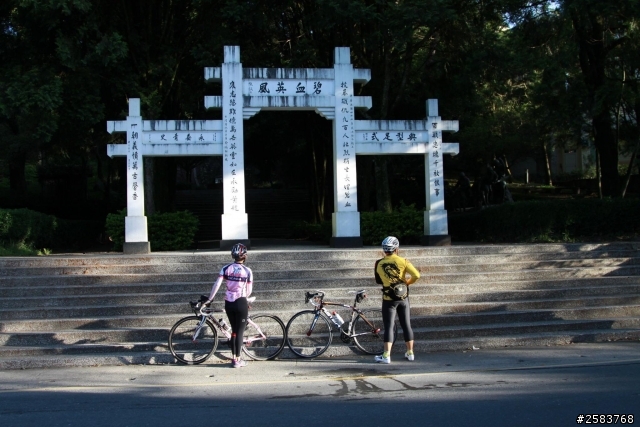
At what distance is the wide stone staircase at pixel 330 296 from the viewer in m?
10.5

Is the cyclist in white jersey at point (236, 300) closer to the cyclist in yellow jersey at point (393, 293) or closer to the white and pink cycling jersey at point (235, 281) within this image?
the white and pink cycling jersey at point (235, 281)

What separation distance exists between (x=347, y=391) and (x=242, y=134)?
376 inches

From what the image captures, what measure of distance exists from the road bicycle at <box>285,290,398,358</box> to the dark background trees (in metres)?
9.08

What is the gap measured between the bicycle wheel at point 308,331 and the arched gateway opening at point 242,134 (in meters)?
5.71

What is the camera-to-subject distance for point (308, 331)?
405 inches

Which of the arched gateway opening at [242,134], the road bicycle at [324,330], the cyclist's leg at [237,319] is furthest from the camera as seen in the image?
the arched gateway opening at [242,134]

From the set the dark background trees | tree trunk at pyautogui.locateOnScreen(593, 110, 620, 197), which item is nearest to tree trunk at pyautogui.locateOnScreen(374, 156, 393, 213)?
the dark background trees

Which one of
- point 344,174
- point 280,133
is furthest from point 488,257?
point 280,133

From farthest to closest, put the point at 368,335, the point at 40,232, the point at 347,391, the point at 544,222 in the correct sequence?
the point at 40,232
the point at 544,222
the point at 368,335
the point at 347,391

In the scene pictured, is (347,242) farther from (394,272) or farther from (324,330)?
(394,272)

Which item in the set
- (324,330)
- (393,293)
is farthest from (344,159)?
(393,293)

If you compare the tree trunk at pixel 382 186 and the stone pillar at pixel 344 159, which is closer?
the stone pillar at pixel 344 159

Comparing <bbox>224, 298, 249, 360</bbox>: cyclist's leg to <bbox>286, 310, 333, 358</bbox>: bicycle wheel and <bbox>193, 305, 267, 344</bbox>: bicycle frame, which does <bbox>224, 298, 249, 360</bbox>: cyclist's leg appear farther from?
<bbox>286, 310, 333, 358</bbox>: bicycle wheel

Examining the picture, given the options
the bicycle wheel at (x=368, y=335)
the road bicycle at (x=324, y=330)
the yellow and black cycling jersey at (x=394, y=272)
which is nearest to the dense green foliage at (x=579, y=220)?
the bicycle wheel at (x=368, y=335)
